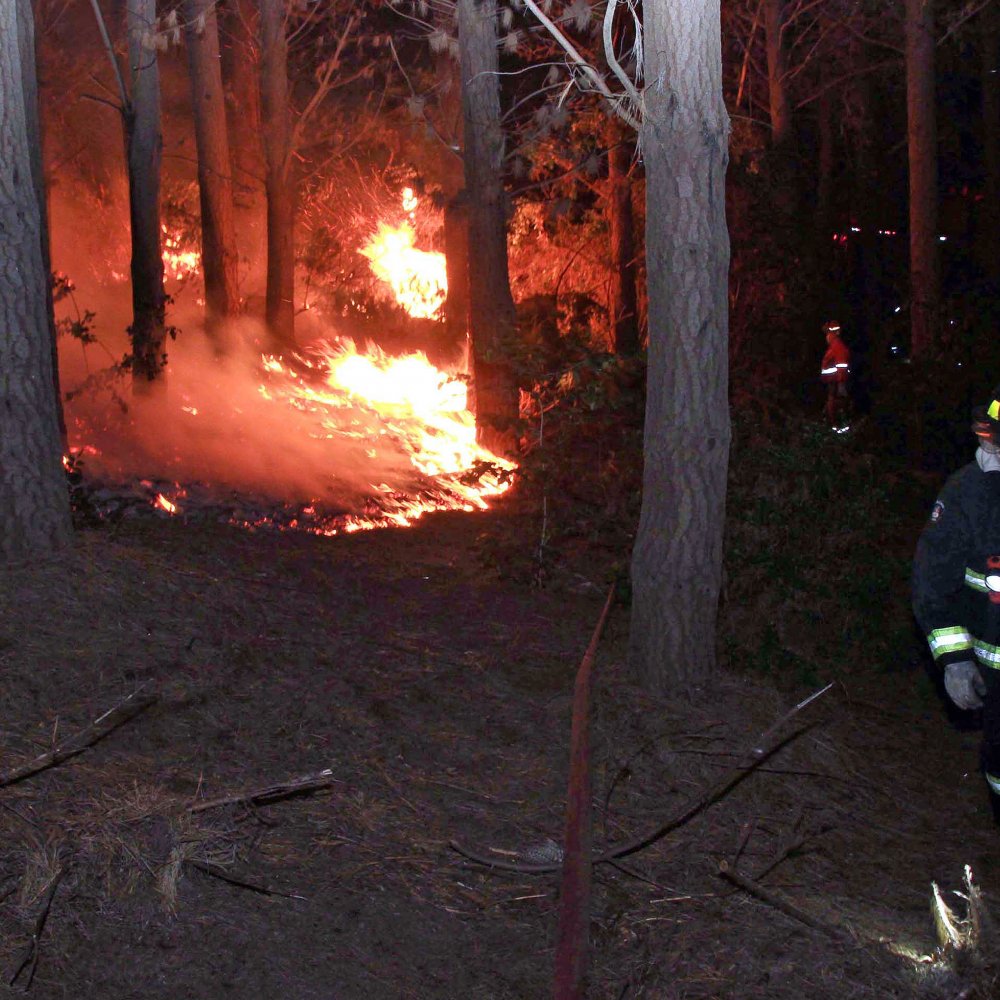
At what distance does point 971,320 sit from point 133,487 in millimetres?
11225

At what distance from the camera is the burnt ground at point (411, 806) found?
417 centimetres

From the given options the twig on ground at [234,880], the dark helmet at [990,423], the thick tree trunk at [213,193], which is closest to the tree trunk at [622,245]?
the thick tree trunk at [213,193]

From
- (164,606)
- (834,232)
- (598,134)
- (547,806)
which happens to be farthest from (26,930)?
(834,232)

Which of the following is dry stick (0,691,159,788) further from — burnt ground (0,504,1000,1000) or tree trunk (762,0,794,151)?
tree trunk (762,0,794,151)

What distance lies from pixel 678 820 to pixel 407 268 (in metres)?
22.9

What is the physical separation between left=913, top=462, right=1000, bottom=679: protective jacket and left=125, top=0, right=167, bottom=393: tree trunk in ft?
34.8

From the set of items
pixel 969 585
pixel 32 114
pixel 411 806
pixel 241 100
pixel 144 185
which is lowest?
pixel 411 806

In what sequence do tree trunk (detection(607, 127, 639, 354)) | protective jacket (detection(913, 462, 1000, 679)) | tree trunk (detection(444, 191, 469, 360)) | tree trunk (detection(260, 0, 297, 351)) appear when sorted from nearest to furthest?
protective jacket (detection(913, 462, 1000, 679)) → tree trunk (detection(260, 0, 297, 351)) → tree trunk (detection(607, 127, 639, 354)) → tree trunk (detection(444, 191, 469, 360))

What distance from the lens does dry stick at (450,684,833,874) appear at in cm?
492

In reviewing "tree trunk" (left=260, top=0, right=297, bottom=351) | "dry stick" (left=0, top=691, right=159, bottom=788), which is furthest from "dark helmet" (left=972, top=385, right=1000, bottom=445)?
"tree trunk" (left=260, top=0, right=297, bottom=351)

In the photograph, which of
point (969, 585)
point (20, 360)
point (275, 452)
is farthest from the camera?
point (275, 452)

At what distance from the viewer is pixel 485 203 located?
47.8 ft

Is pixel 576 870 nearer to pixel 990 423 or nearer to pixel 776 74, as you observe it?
pixel 990 423

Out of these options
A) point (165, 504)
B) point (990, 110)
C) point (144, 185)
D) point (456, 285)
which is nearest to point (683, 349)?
point (165, 504)
